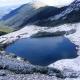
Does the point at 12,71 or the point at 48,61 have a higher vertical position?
the point at 48,61

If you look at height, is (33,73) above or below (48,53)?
below

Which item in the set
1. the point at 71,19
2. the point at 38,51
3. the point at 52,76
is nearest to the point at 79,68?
the point at 52,76

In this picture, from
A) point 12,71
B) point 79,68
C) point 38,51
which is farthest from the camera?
point 38,51

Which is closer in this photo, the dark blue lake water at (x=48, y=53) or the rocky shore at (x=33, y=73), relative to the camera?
the rocky shore at (x=33, y=73)

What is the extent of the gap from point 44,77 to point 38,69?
24.8 ft

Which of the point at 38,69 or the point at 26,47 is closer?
the point at 38,69

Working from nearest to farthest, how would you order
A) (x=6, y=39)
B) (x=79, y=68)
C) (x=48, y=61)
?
(x=79, y=68) → (x=48, y=61) → (x=6, y=39)

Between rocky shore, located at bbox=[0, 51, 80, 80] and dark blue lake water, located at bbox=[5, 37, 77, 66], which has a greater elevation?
dark blue lake water, located at bbox=[5, 37, 77, 66]

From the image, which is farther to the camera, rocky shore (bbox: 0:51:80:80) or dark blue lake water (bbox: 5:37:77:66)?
dark blue lake water (bbox: 5:37:77:66)

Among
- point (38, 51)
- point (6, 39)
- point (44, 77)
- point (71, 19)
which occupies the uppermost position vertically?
point (71, 19)

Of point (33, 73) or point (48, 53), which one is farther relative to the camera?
point (48, 53)

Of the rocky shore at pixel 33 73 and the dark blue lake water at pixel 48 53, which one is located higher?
the dark blue lake water at pixel 48 53

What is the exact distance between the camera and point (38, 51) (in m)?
130

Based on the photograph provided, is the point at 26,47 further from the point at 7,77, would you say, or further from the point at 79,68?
the point at 7,77
